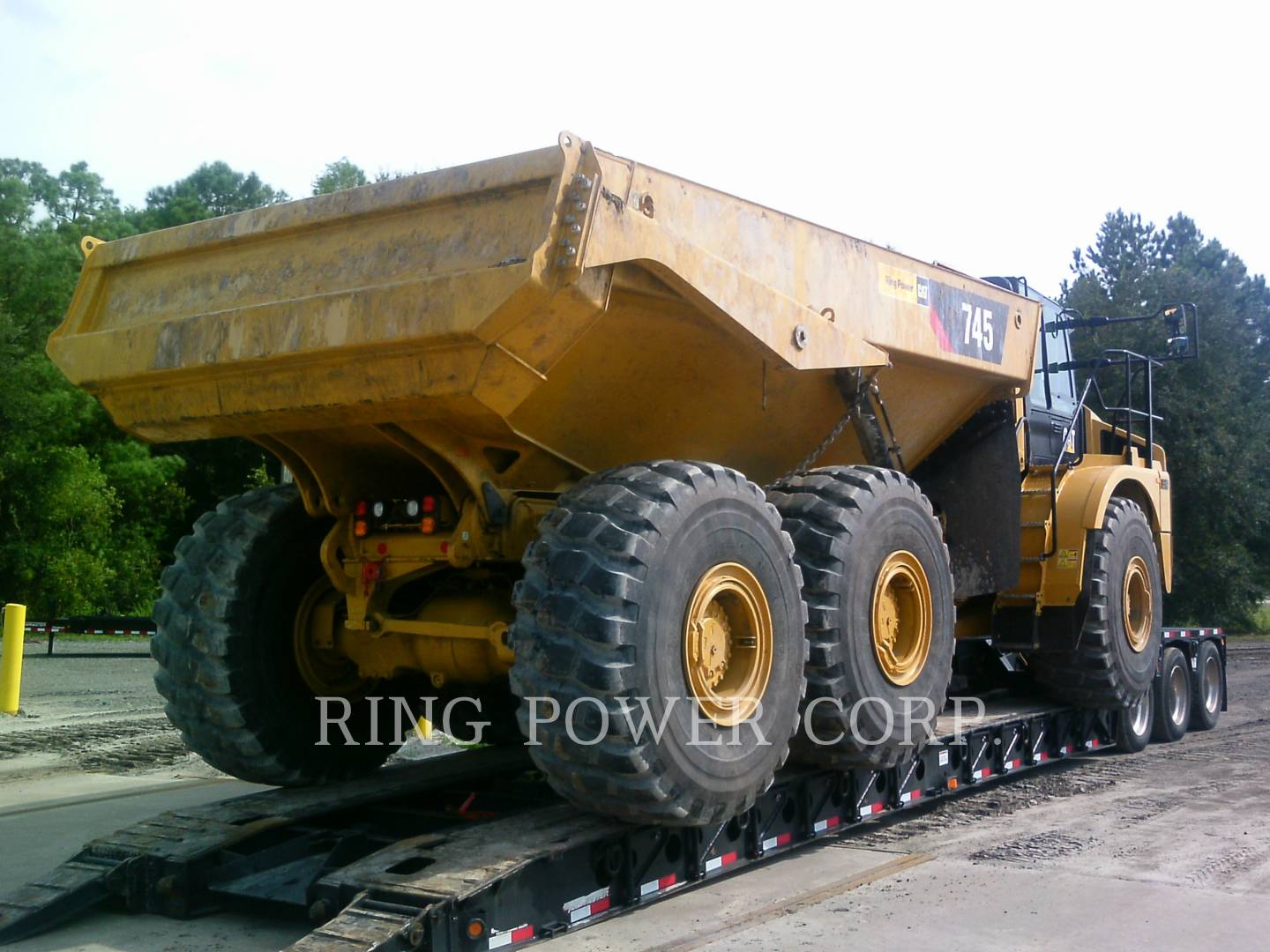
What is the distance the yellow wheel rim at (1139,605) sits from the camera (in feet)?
31.5

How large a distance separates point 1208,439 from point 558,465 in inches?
1021

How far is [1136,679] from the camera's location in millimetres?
9539

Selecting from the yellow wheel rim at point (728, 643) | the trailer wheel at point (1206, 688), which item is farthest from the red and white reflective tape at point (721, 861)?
the trailer wheel at point (1206, 688)

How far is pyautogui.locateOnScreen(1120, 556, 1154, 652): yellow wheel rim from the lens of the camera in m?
9.61

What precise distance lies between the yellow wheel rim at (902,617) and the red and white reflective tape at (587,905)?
1.96 m

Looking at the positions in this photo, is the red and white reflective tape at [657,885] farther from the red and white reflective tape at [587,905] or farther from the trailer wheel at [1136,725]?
the trailer wheel at [1136,725]

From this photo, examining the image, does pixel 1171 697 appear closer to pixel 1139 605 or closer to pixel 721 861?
pixel 1139 605

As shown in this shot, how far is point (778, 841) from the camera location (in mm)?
6473

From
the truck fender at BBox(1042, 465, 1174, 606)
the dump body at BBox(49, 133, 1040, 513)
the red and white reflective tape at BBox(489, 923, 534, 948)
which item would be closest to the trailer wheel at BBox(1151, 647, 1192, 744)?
the truck fender at BBox(1042, 465, 1174, 606)

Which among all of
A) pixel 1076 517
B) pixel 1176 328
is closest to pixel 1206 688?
pixel 1176 328

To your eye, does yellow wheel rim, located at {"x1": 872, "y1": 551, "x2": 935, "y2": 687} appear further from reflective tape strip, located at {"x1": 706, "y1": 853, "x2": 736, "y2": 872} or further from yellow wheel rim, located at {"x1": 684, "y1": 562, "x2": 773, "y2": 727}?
reflective tape strip, located at {"x1": 706, "y1": 853, "x2": 736, "y2": 872}

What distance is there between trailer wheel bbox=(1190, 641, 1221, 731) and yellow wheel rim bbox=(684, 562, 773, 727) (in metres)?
7.54

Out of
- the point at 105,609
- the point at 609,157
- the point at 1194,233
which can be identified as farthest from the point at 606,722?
the point at 1194,233

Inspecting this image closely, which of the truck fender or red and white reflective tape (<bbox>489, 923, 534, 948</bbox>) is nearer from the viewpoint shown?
red and white reflective tape (<bbox>489, 923, 534, 948</bbox>)
